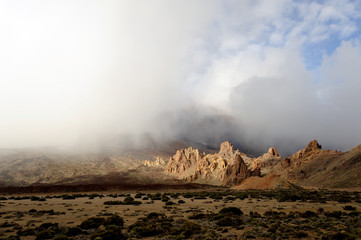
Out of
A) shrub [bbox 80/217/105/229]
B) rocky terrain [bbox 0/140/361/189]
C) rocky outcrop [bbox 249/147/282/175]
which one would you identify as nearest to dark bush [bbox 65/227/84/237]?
shrub [bbox 80/217/105/229]

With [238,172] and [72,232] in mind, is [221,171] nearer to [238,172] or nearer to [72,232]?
[238,172]

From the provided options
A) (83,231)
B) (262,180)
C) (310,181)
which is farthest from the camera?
(310,181)

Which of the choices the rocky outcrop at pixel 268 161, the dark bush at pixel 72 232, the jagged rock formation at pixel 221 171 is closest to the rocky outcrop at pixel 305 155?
the rocky outcrop at pixel 268 161

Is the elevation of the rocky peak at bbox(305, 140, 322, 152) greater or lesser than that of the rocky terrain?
greater

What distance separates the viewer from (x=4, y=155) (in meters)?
194

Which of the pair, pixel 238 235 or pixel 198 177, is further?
pixel 198 177

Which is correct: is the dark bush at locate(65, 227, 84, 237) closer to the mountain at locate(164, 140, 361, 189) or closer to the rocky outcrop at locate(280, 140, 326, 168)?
the mountain at locate(164, 140, 361, 189)

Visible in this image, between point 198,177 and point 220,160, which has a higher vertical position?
point 220,160

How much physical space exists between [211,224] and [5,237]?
18039 mm

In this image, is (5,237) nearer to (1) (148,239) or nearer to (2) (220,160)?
(1) (148,239)

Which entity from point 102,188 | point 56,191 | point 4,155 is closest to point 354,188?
point 102,188

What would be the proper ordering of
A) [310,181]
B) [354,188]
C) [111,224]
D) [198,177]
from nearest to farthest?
[111,224] < [354,188] < [310,181] < [198,177]

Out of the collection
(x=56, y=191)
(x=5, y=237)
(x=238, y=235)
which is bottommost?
(x=56, y=191)

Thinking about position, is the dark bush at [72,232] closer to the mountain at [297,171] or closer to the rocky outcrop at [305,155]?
the mountain at [297,171]
